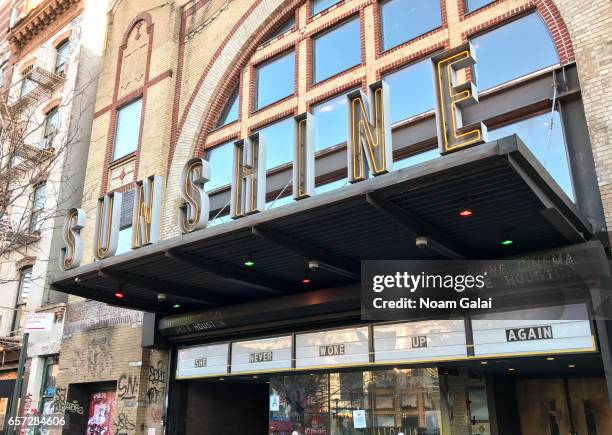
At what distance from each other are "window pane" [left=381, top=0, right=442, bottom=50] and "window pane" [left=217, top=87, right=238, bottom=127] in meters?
4.93

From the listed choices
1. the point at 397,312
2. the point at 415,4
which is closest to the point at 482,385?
the point at 397,312

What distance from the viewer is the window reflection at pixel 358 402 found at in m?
10.8

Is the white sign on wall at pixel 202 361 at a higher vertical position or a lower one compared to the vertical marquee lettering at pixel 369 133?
lower

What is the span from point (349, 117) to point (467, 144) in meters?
2.32

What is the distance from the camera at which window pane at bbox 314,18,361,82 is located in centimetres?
1395

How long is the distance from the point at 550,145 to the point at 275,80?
791 cm

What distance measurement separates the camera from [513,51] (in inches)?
437

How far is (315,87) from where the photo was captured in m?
14.3

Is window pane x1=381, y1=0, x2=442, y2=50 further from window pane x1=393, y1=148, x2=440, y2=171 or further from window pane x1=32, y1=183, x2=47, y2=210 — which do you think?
window pane x1=32, y1=183, x2=47, y2=210

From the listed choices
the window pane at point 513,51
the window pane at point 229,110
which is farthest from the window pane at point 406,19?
the window pane at point 229,110

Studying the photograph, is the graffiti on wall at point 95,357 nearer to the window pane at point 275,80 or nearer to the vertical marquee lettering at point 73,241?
the vertical marquee lettering at point 73,241

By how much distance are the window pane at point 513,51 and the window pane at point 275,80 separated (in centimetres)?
523

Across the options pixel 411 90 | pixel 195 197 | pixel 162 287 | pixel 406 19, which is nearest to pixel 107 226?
pixel 162 287

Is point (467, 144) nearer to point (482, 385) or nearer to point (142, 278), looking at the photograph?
point (482, 385)
